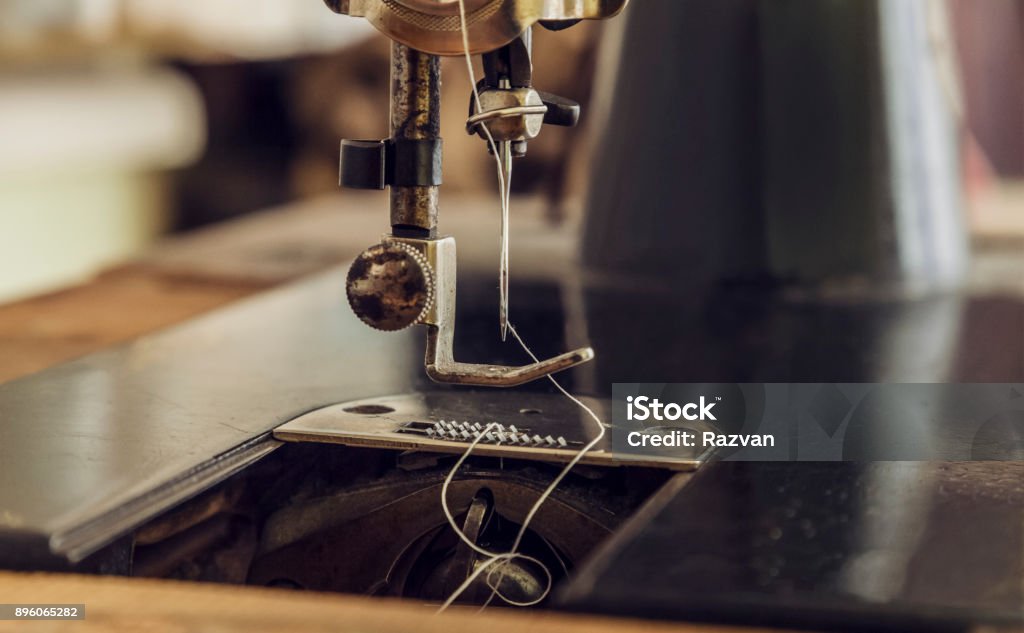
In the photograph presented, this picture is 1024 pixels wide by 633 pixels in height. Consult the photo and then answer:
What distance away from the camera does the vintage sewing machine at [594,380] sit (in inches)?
23.7

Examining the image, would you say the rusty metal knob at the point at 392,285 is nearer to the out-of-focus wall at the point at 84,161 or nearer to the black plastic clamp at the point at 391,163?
the black plastic clamp at the point at 391,163

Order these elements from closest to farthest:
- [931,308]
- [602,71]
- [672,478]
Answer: [672,478] < [931,308] < [602,71]

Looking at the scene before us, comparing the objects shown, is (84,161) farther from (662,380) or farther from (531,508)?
(531,508)

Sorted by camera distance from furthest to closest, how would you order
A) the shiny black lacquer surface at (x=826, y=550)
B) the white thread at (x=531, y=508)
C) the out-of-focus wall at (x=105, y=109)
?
the out-of-focus wall at (x=105, y=109), the white thread at (x=531, y=508), the shiny black lacquer surface at (x=826, y=550)

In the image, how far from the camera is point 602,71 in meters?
1.35

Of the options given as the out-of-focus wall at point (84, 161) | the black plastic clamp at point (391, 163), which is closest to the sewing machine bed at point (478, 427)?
the black plastic clamp at point (391, 163)

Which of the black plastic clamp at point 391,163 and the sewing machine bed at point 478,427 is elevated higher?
the black plastic clamp at point 391,163

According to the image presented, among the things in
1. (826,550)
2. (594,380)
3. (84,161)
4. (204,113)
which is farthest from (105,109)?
(826,550)

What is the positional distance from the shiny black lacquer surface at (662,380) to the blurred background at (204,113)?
118 cm

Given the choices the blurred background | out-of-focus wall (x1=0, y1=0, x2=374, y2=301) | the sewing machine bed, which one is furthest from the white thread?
out-of-focus wall (x1=0, y1=0, x2=374, y2=301)

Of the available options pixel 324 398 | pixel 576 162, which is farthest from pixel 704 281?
pixel 576 162

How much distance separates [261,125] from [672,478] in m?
3.09

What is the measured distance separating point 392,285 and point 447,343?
59mm

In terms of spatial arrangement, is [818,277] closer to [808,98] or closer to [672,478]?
[808,98]
